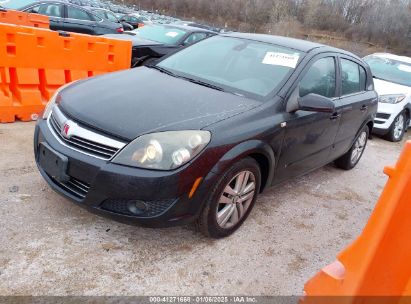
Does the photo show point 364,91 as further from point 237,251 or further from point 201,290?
point 201,290

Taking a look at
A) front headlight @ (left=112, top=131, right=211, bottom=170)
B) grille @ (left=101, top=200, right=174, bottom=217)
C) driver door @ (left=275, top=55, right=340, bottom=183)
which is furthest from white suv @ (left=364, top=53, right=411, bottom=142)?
grille @ (left=101, top=200, right=174, bottom=217)

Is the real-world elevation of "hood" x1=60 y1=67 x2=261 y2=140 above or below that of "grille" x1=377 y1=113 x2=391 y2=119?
above

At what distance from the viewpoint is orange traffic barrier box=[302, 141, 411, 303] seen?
6.04ft

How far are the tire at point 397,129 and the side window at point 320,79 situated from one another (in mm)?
4201

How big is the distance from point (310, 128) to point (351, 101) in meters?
1.11

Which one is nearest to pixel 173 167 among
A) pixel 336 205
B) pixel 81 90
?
pixel 81 90

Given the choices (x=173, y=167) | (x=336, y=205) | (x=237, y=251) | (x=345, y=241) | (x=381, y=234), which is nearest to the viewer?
(x=381, y=234)

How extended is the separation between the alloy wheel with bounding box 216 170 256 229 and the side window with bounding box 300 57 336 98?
1.01 meters

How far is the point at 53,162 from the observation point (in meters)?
2.85

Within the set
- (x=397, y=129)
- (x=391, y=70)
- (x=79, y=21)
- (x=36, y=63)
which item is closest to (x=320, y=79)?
(x=36, y=63)

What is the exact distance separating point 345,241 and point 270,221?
699 mm

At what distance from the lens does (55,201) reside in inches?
132

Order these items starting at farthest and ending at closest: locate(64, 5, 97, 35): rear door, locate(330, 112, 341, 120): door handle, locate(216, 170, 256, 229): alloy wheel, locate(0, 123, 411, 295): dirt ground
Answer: locate(64, 5, 97, 35): rear door, locate(330, 112, 341, 120): door handle, locate(216, 170, 256, 229): alloy wheel, locate(0, 123, 411, 295): dirt ground

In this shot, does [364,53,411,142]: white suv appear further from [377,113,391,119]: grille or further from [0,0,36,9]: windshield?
[0,0,36,9]: windshield
